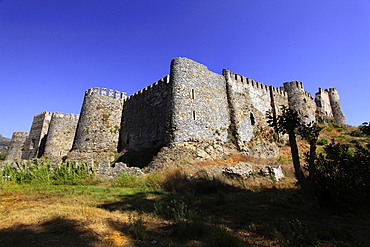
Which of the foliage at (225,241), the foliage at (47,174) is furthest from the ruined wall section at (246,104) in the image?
the foliage at (225,241)

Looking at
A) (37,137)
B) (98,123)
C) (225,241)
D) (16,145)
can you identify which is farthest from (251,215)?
(16,145)

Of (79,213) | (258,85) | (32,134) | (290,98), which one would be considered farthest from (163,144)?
(32,134)

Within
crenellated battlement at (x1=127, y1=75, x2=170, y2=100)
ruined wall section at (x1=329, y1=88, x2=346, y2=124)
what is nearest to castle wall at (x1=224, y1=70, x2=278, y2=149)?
crenellated battlement at (x1=127, y1=75, x2=170, y2=100)

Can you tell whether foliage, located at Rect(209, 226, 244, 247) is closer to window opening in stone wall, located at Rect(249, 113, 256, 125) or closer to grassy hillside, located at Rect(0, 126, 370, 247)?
grassy hillside, located at Rect(0, 126, 370, 247)

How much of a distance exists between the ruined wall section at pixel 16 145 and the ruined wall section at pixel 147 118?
21.0 m

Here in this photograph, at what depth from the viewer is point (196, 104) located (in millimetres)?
18219

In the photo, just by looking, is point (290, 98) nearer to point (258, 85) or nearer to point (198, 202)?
point (258, 85)

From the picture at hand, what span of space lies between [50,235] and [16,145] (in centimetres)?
3792

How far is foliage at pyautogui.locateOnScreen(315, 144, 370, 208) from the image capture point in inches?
250

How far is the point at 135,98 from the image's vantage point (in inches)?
Answer: 957

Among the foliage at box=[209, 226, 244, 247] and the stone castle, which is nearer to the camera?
the foliage at box=[209, 226, 244, 247]

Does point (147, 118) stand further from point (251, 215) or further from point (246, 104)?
point (251, 215)

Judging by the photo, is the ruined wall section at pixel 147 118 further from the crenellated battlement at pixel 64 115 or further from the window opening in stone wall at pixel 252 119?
the window opening in stone wall at pixel 252 119

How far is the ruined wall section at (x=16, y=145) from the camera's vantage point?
3253 cm
